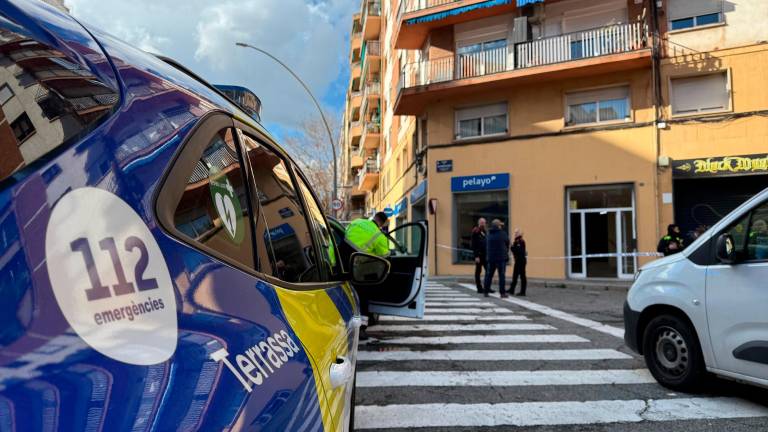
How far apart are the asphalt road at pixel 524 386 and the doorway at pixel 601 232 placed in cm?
941

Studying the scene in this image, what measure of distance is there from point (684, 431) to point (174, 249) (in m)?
3.72

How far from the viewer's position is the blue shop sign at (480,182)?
58.6 ft

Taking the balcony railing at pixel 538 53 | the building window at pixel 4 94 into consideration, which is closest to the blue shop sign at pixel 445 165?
the balcony railing at pixel 538 53

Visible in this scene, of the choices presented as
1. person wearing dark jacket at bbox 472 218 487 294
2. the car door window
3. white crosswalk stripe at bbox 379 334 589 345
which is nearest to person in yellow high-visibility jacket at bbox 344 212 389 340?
white crosswalk stripe at bbox 379 334 589 345

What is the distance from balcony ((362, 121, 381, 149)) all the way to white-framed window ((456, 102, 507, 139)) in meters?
18.9

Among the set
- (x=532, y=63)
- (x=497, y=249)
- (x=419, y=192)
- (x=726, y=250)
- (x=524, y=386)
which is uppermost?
(x=532, y=63)

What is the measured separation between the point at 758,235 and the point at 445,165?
15476 mm

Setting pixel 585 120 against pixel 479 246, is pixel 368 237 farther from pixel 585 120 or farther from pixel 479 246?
pixel 585 120

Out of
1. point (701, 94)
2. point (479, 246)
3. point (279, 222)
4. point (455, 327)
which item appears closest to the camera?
point (279, 222)

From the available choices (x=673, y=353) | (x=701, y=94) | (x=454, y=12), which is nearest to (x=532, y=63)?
(x=454, y=12)

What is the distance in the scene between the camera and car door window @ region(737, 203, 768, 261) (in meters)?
3.55

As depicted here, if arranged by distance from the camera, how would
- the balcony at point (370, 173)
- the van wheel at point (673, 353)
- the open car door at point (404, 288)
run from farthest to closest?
1. the balcony at point (370, 173)
2. the open car door at point (404, 288)
3. the van wheel at point (673, 353)

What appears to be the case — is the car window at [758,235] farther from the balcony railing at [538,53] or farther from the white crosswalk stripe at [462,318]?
the balcony railing at [538,53]

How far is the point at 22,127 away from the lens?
0.86 meters
